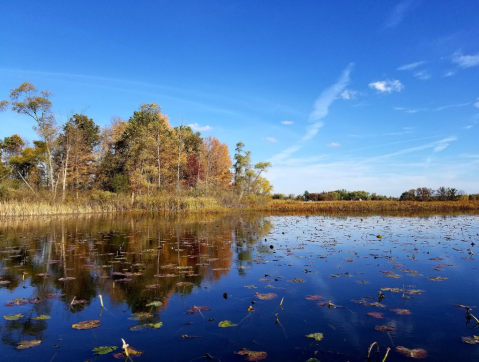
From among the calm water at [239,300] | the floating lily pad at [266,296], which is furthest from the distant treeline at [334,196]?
the floating lily pad at [266,296]

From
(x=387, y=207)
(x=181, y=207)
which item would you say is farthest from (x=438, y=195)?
(x=181, y=207)

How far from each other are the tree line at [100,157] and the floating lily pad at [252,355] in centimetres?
3191

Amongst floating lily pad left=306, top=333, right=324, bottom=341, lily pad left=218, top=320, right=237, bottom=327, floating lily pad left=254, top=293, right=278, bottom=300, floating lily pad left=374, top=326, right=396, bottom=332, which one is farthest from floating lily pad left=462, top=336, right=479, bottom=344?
lily pad left=218, top=320, right=237, bottom=327

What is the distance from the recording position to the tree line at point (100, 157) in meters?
35.2

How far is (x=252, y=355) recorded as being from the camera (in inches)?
143

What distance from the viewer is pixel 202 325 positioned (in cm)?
460

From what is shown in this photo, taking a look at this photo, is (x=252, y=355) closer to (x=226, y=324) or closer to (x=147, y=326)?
(x=226, y=324)

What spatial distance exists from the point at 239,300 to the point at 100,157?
44.3 meters

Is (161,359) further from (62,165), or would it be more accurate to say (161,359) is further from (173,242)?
(62,165)

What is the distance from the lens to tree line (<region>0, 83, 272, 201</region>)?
35156mm

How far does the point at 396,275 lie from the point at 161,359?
234 inches

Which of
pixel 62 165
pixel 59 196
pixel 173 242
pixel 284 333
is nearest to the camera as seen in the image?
pixel 284 333

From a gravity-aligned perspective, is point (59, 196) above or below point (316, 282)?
above

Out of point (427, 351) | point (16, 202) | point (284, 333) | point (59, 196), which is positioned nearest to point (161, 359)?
point (284, 333)
